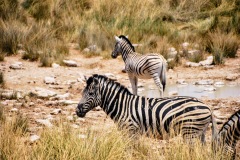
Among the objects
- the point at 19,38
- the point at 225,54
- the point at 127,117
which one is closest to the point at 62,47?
Answer: the point at 19,38

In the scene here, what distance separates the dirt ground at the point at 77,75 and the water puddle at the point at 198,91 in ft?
1.44

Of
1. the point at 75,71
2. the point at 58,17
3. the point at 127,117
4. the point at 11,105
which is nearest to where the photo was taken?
A: the point at 127,117

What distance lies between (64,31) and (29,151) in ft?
36.4

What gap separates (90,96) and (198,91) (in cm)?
481

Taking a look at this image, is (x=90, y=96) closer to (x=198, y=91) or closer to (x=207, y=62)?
(x=198, y=91)

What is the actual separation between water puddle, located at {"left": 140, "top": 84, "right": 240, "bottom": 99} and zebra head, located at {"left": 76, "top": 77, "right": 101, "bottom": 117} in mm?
4183

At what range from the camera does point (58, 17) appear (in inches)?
699

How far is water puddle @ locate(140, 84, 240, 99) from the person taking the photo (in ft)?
33.5

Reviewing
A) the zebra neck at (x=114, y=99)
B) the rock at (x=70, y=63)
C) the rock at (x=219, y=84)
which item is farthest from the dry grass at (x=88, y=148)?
the rock at (x=70, y=63)

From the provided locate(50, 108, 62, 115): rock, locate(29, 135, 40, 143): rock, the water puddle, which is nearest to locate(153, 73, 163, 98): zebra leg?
the water puddle

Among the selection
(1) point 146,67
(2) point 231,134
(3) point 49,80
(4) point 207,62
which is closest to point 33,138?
(2) point 231,134

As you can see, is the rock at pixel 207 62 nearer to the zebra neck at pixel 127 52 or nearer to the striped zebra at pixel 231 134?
the zebra neck at pixel 127 52

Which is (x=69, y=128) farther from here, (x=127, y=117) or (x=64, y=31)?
(x=64, y=31)

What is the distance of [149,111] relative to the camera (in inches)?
231
